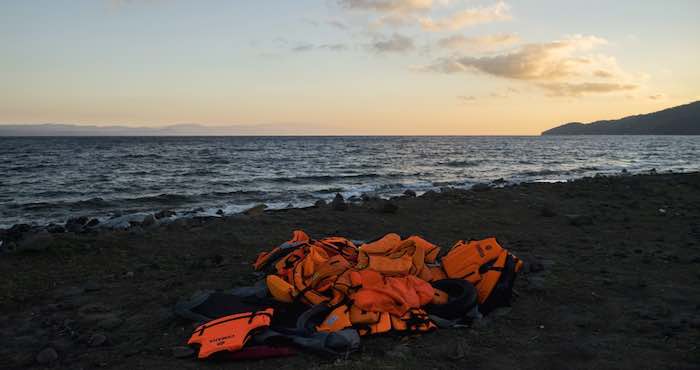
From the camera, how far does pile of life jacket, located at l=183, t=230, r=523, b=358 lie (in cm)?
454

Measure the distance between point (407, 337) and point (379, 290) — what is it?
559mm

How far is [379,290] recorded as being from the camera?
4785 millimetres

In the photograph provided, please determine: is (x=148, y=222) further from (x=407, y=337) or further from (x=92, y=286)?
(x=407, y=337)

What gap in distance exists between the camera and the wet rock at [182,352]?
422cm

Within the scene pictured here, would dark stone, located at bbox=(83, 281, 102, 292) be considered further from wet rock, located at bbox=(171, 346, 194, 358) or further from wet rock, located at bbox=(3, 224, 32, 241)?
wet rock, located at bbox=(3, 224, 32, 241)

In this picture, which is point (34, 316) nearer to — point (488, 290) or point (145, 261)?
point (145, 261)

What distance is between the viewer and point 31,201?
16547mm

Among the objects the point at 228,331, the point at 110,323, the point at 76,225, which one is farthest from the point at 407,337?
the point at 76,225

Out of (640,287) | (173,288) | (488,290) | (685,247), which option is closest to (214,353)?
(173,288)

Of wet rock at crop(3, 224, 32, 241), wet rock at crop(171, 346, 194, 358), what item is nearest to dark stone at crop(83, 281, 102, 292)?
wet rock at crop(171, 346, 194, 358)

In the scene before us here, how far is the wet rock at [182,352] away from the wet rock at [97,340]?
2.72 feet

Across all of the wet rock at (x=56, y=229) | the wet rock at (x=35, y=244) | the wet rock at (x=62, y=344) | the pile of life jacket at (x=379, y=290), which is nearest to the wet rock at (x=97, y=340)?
the wet rock at (x=62, y=344)

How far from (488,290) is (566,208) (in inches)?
357

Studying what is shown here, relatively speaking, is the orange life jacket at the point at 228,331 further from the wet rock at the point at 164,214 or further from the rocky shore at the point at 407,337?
the wet rock at the point at 164,214
